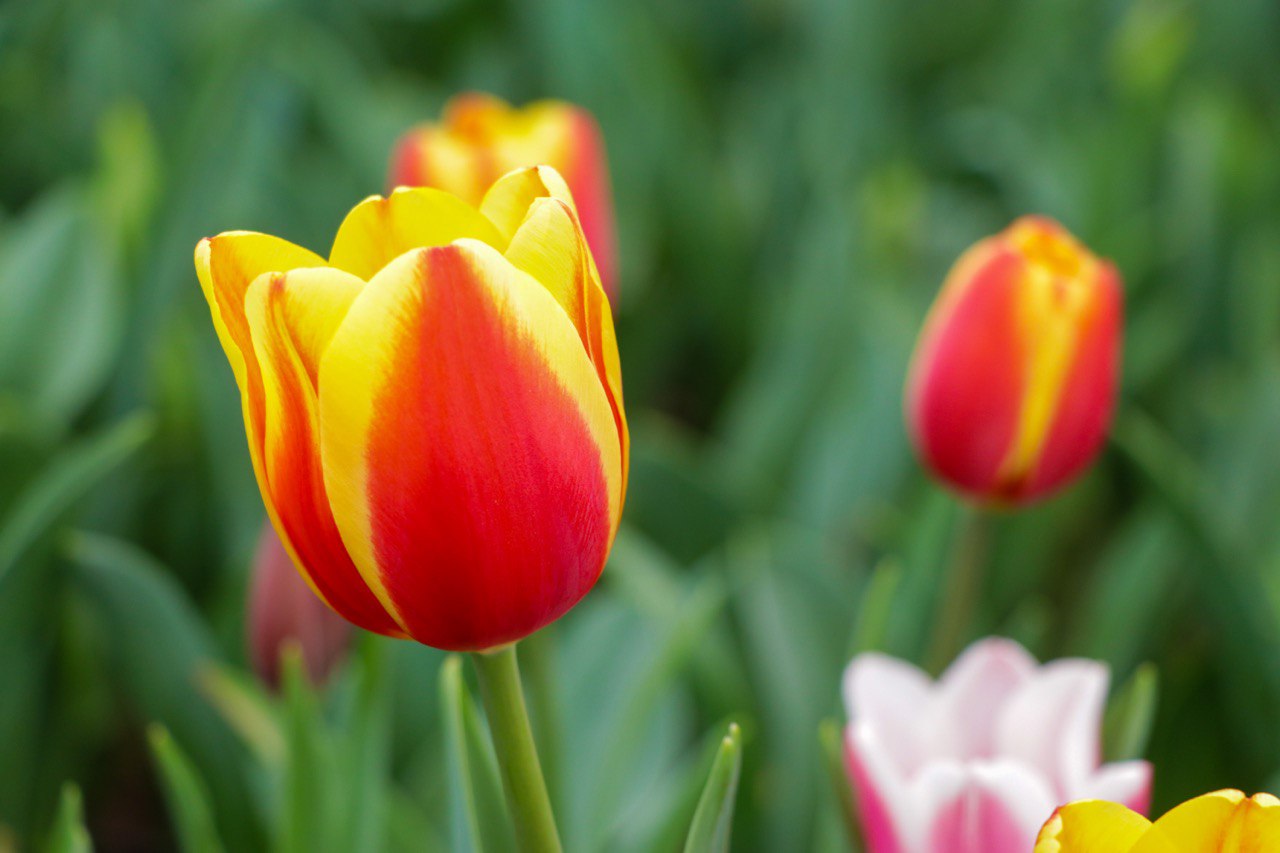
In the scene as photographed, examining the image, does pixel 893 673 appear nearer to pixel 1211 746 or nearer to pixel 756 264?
pixel 1211 746

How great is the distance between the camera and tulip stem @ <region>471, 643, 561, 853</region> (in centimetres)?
41

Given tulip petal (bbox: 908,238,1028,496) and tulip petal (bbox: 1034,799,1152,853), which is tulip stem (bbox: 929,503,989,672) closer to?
tulip petal (bbox: 908,238,1028,496)

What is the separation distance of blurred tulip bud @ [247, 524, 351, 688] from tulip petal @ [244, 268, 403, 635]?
0.36 m

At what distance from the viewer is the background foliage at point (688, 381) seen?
795mm

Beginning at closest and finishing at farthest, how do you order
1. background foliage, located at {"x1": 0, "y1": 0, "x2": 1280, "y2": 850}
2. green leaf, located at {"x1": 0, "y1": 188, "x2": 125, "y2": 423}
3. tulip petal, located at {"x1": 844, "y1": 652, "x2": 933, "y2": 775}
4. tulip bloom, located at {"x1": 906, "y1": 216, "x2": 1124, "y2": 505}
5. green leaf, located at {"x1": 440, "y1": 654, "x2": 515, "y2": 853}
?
1. green leaf, located at {"x1": 440, "y1": 654, "x2": 515, "y2": 853}
2. tulip petal, located at {"x1": 844, "y1": 652, "x2": 933, "y2": 775}
3. tulip bloom, located at {"x1": 906, "y1": 216, "x2": 1124, "y2": 505}
4. background foliage, located at {"x1": 0, "y1": 0, "x2": 1280, "y2": 850}
5. green leaf, located at {"x1": 0, "y1": 188, "x2": 125, "y2": 423}

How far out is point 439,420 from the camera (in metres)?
0.37

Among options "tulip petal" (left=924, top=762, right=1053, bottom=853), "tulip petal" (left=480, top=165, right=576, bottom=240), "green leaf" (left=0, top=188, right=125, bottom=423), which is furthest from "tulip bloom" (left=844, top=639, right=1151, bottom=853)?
"green leaf" (left=0, top=188, right=125, bottom=423)

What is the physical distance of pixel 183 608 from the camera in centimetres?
79

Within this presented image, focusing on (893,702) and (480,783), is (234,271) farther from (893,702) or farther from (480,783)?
(893,702)

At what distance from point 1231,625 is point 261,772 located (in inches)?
22.3

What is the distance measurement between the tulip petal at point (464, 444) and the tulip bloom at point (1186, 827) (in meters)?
0.15

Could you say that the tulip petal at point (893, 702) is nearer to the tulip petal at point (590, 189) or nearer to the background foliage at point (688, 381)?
the background foliage at point (688, 381)

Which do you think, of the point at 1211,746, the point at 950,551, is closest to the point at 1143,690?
the point at 950,551

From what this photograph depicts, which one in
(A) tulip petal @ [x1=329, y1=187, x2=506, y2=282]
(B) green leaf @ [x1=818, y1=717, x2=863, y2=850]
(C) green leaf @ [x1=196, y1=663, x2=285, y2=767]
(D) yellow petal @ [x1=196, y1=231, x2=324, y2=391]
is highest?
(A) tulip petal @ [x1=329, y1=187, x2=506, y2=282]
